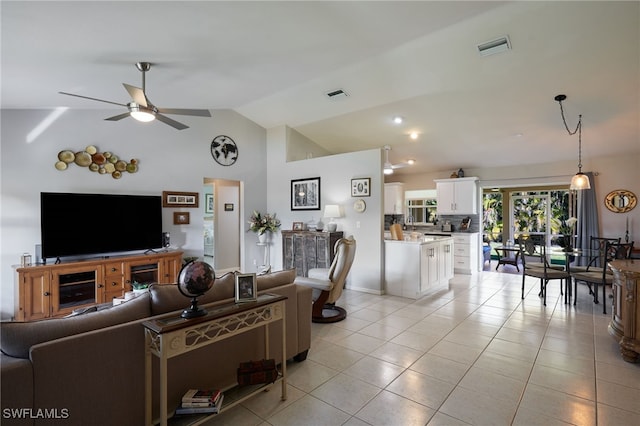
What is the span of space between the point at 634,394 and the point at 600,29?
3459 millimetres

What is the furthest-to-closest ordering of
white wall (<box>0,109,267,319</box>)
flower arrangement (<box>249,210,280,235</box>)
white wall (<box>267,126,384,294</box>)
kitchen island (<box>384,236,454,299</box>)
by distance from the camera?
flower arrangement (<box>249,210,280,235</box>) → white wall (<box>267,126,384,294</box>) → kitchen island (<box>384,236,454,299</box>) → white wall (<box>0,109,267,319</box>)

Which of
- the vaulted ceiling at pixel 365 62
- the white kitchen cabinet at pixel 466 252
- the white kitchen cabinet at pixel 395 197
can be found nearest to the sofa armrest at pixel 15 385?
the vaulted ceiling at pixel 365 62

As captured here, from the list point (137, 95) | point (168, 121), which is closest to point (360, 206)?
point (168, 121)

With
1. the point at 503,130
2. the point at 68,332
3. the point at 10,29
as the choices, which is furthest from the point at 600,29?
the point at 10,29

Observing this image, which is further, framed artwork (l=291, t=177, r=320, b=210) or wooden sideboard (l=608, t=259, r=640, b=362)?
framed artwork (l=291, t=177, r=320, b=210)

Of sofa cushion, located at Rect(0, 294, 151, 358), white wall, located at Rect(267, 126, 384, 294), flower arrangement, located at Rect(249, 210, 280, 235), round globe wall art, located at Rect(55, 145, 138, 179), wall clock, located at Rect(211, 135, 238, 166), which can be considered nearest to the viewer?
sofa cushion, located at Rect(0, 294, 151, 358)

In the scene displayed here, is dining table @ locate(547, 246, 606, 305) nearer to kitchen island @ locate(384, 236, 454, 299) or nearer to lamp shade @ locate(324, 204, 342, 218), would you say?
kitchen island @ locate(384, 236, 454, 299)

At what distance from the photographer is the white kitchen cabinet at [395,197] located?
8.43 metres

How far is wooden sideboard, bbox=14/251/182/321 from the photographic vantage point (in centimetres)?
387

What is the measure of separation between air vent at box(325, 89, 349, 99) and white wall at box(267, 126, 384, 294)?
1047 mm

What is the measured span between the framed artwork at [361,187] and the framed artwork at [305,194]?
33.8 inches

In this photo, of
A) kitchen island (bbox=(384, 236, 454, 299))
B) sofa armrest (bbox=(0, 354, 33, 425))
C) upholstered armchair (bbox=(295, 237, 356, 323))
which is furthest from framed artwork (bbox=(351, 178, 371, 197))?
sofa armrest (bbox=(0, 354, 33, 425))

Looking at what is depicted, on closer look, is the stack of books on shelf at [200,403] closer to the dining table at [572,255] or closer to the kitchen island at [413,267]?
the kitchen island at [413,267]

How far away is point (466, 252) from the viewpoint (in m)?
7.16
